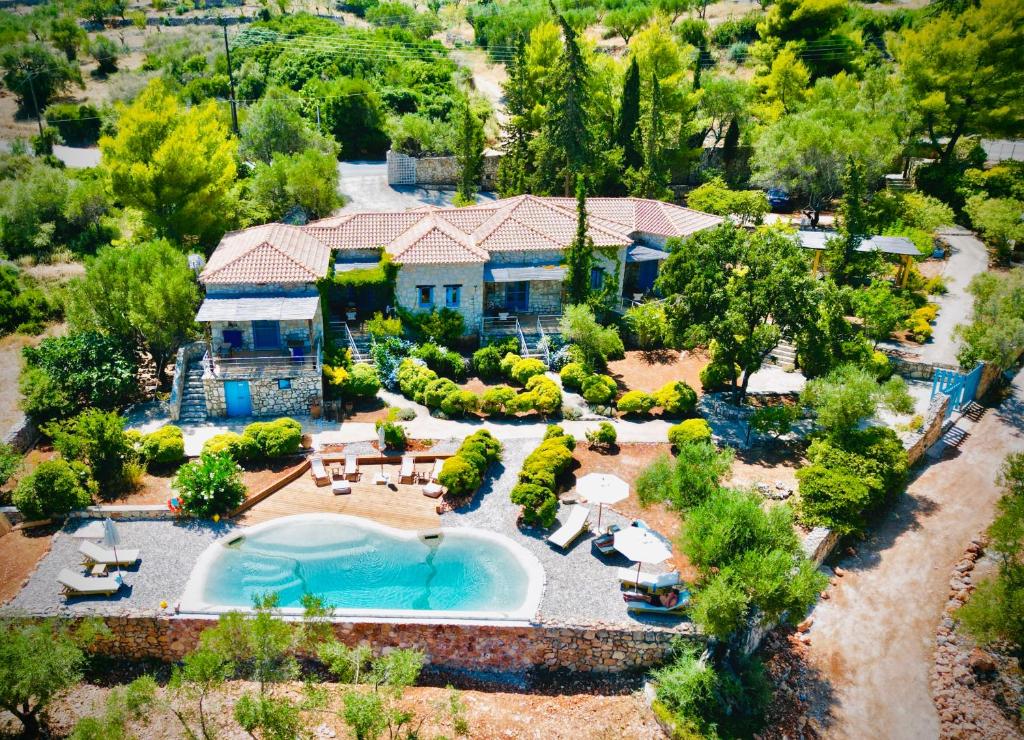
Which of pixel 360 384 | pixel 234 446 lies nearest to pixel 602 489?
pixel 360 384

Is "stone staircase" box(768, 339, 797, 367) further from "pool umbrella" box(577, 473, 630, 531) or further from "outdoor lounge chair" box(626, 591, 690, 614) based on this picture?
"outdoor lounge chair" box(626, 591, 690, 614)

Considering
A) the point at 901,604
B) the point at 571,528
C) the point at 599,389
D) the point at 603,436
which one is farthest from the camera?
the point at 599,389

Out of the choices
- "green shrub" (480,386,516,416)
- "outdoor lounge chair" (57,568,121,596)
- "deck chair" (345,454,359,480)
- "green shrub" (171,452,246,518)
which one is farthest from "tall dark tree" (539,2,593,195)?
"outdoor lounge chair" (57,568,121,596)

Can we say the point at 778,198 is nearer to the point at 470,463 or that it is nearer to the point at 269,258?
the point at 269,258

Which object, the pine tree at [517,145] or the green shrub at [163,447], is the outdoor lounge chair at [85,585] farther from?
the pine tree at [517,145]

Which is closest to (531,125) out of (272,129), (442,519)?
(272,129)

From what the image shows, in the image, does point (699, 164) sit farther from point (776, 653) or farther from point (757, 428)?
point (776, 653)

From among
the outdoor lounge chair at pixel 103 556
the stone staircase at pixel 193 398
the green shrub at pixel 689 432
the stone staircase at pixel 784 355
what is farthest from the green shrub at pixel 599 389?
the outdoor lounge chair at pixel 103 556
